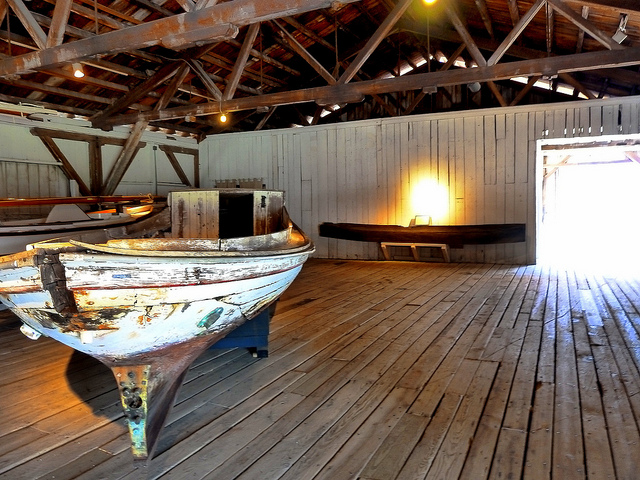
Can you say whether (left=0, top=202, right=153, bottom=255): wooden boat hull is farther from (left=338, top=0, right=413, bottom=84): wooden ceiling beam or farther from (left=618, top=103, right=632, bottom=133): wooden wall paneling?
(left=618, top=103, right=632, bottom=133): wooden wall paneling

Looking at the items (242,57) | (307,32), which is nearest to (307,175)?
(307,32)

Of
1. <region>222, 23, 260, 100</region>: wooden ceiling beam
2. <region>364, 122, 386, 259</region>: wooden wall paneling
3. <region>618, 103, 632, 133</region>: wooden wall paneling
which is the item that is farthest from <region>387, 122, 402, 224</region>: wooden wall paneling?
<region>618, 103, 632, 133</region>: wooden wall paneling

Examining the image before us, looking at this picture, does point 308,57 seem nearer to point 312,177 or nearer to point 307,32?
point 307,32

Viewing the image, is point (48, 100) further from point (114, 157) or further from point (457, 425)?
point (457, 425)

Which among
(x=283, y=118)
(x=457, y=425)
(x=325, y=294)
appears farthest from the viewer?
(x=283, y=118)

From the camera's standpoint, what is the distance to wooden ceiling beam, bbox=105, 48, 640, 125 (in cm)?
577

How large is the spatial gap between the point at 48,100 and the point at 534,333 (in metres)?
9.30

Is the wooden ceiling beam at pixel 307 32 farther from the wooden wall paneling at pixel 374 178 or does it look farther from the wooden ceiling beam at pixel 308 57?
the wooden wall paneling at pixel 374 178

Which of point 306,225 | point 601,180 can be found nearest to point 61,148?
point 306,225

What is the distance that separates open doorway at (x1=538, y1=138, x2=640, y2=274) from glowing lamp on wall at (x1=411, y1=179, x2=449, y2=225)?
223 centimetres

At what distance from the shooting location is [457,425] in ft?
8.11

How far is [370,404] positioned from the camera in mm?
2768

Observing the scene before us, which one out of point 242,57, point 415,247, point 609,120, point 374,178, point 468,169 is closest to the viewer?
point 242,57

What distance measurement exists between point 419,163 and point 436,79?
275 cm
